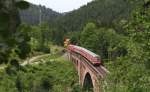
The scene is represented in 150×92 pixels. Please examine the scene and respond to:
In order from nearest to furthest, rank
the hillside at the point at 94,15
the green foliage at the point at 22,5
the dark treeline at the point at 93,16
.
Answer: the green foliage at the point at 22,5 < the dark treeline at the point at 93,16 < the hillside at the point at 94,15

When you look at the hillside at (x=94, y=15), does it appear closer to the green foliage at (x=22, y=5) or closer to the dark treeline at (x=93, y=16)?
the dark treeline at (x=93, y=16)

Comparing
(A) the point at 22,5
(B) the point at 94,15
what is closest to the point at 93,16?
(B) the point at 94,15

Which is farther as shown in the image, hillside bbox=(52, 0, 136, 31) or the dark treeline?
hillside bbox=(52, 0, 136, 31)

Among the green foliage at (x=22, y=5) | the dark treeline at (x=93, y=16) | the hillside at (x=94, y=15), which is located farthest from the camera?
the hillside at (x=94, y=15)

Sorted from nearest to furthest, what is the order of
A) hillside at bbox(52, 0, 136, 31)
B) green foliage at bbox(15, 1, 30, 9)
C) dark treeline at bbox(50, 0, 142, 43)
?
green foliage at bbox(15, 1, 30, 9) < dark treeline at bbox(50, 0, 142, 43) < hillside at bbox(52, 0, 136, 31)

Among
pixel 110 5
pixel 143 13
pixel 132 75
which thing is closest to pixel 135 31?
pixel 143 13

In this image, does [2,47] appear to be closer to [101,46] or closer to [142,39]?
[142,39]

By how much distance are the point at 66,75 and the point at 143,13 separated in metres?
53.7

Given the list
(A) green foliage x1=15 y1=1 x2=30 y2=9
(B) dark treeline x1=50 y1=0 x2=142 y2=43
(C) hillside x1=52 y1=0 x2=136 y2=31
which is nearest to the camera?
(A) green foliage x1=15 y1=1 x2=30 y2=9

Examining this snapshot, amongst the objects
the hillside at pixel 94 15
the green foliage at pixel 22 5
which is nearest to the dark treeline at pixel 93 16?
the hillside at pixel 94 15

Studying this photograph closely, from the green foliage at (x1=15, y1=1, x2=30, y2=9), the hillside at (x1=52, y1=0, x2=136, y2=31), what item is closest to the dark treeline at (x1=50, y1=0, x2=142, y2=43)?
the hillside at (x1=52, y1=0, x2=136, y2=31)

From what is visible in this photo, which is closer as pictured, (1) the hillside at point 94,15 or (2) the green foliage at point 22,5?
(2) the green foliage at point 22,5

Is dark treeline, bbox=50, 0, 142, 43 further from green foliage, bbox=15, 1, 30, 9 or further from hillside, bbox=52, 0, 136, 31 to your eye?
green foliage, bbox=15, 1, 30, 9

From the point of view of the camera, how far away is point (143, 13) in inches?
312
